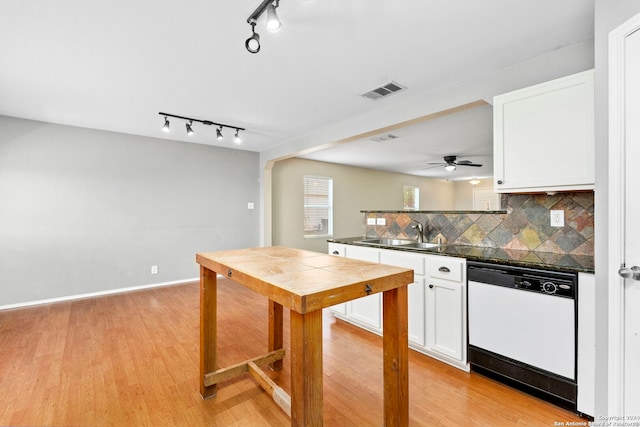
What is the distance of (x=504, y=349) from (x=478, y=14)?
7.02 ft

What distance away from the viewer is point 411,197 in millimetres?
9023

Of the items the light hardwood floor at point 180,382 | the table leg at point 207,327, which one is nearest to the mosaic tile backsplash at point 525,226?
the light hardwood floor at point 180,382

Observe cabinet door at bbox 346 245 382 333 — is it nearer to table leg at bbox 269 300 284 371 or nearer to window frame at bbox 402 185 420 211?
table leg at bbox 269 300 284 371

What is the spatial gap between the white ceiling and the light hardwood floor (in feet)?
7.78

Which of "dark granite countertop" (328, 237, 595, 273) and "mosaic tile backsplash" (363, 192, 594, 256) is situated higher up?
"mosaic tile backsplash" (363, 192, 594, 256)

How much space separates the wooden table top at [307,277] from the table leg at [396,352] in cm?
9

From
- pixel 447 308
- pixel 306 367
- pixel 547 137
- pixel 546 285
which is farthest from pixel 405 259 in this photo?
pixel 306 367

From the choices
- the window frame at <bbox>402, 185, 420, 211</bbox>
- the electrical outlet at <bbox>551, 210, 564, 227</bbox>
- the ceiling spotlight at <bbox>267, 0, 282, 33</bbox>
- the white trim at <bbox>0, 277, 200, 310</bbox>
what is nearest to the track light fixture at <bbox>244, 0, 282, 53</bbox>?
the ceiling spotlight at <bbox>267, 0, 282, 33</bbox>

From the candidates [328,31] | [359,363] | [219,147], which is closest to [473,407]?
[359,363]

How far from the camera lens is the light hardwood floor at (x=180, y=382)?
1.66 metres

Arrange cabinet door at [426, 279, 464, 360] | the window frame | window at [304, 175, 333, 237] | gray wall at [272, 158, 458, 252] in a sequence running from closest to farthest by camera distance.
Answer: cabinet door at [426, 279, 464, 360] < gray wall at [272, 158, 458, 252] < window at [304, 175, 333, 237] < the window frame

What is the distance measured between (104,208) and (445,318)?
15.0 ft

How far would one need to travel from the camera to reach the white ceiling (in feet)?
5.56
